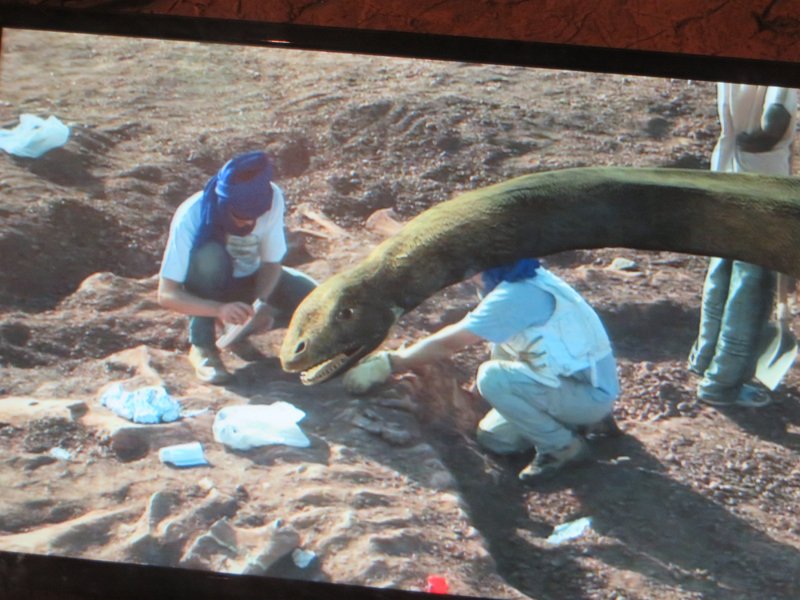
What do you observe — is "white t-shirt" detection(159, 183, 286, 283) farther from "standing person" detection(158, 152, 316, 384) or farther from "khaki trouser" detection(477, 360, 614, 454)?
"khaki trouser" detection(477, 360, 614, 454)

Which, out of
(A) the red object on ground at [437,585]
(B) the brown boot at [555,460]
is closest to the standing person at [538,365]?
(B) the brown boot at [555,460]

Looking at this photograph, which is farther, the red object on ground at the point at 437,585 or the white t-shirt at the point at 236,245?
the white t-shirt at the point at 236,245

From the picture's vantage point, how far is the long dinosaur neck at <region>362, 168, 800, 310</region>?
182cm

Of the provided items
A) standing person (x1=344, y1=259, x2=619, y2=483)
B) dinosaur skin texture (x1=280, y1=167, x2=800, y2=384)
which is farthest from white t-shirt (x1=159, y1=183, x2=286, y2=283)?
standing person (x1=344, y1=259, x2=619, y2=483)

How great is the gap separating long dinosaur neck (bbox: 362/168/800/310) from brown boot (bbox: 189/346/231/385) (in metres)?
0.32

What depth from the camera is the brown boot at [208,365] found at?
1.88m

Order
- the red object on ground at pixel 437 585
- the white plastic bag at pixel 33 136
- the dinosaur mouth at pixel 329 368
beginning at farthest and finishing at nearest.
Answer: the white plastic bag at pixel 33 136, the dinosaur mouth at pixel 329 368, the red object on ground at pixel 437 585

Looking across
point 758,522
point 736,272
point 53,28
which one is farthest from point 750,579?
point 53,28

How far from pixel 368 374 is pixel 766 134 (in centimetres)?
83

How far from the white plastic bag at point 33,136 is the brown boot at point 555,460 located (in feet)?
3.47

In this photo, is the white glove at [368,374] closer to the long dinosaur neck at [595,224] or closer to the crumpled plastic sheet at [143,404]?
the long dinosaur neck at [595,224]

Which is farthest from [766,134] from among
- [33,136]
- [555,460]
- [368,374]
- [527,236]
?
[33,136]

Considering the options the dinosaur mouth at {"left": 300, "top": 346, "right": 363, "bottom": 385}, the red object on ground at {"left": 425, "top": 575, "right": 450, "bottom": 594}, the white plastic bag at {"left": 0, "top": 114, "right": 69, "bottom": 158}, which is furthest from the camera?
the white plastic bag at {"left": 0, "top": 114, "right": 69, "bottom": 158}

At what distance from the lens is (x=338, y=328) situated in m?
1.86
